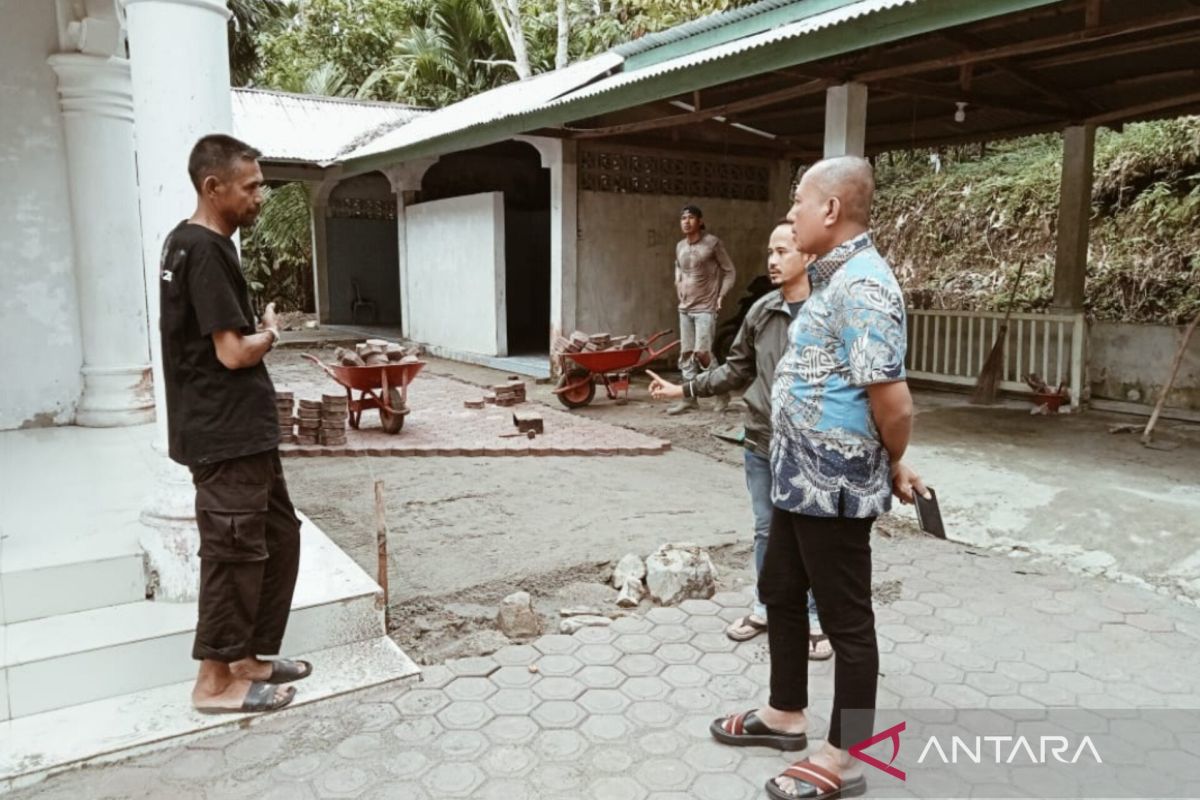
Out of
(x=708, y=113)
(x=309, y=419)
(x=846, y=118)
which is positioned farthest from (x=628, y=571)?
(x=708, y=113)

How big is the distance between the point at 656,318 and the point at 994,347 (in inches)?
172

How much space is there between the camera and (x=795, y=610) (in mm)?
2637

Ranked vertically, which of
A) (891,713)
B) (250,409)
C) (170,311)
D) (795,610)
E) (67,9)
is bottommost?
(891,713)

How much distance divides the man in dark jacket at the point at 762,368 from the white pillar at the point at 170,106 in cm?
194

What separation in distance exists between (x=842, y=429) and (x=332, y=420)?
5337 millimetres

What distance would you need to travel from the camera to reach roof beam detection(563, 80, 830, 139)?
7841 mm

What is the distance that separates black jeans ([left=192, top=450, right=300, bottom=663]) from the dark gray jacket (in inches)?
61.9

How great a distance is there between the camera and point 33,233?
5574 mm

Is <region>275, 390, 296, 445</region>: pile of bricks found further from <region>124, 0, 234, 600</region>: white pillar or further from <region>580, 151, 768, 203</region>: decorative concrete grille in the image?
<region>580, 151, 768, 203</region>: decorative concrete grille

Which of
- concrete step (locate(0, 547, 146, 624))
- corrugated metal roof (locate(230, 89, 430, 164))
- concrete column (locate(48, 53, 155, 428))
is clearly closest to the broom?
concrete column (locate(48, 53, 155, 428))

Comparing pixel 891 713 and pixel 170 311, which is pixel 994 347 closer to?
pixel 891 713

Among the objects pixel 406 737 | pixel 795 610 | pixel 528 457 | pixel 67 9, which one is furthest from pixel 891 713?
pixel 67 9

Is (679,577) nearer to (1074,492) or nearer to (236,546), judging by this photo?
(236,546)

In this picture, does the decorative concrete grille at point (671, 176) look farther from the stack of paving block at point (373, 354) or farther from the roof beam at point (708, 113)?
the stack of paving block at point (373, 354)
